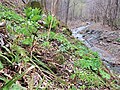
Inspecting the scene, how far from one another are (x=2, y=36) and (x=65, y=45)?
1917mm

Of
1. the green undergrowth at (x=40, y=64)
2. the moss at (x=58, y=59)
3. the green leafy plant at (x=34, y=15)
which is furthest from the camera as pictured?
the green leafy plant at (x=34, y=15)

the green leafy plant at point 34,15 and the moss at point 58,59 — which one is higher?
the green leafy plant at point 34,15

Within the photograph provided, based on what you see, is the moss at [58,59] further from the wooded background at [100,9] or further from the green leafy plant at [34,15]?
the green leafy plant at [34,15]

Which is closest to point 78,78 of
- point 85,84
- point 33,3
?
point 85,84

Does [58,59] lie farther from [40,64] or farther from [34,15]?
[34,15]

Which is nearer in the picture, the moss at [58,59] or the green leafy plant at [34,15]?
the moss at [58,59]

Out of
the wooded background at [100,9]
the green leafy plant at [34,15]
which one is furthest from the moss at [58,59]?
the green leafy plant at [34,15]

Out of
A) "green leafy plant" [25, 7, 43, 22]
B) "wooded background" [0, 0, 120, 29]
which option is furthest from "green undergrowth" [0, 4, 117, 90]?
"wooded background" [0, 0, 120, 29]

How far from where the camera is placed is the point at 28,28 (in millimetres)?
3564

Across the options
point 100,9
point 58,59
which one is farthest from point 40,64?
point 100,9

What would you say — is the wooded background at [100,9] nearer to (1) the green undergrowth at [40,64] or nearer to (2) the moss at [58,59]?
(1) the green undergrowth at [40,64]

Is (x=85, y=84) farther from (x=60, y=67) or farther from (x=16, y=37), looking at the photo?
(x=16, y=37)

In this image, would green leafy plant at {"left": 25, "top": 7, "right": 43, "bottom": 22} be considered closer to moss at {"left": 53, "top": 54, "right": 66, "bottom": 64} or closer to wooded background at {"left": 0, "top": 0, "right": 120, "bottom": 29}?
wooded background at {"left": 0, "top": 0, "right": 120, "bottom": 29}

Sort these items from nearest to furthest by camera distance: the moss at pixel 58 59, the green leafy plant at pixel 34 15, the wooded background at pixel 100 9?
the moss at pixel 58 59 → the wooded background at pixel 100 9 → the green leafy plant at pixel 34 15
